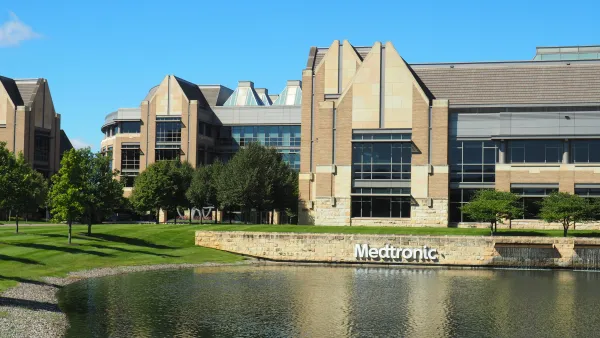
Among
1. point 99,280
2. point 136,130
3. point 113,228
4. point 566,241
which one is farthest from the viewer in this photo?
point 136,130

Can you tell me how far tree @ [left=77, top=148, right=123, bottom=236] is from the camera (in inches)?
2571

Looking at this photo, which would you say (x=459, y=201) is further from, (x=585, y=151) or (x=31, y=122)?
(x=31, y=122)

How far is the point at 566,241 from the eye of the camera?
63906 millimetres

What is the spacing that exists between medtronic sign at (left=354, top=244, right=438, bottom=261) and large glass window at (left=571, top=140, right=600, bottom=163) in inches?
907

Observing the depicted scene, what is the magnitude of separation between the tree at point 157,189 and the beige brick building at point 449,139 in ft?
60.8

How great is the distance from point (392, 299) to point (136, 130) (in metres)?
84.2

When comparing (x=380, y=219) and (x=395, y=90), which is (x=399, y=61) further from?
(x=380, y=219)

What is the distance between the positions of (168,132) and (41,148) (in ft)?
64.5

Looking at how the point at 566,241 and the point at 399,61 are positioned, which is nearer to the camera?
the point at 566,241

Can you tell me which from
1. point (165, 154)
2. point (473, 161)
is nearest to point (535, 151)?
point (473, 161)

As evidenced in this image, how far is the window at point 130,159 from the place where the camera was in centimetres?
11969

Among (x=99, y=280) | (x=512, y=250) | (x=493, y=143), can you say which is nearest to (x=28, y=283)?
(x=99, y=280)

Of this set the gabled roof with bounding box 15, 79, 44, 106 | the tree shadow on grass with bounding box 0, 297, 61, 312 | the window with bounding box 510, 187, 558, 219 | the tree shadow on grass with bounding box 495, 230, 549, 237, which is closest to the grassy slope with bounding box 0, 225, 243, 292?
the tree shadow on grass with bounding box 0, 297, 61, 312

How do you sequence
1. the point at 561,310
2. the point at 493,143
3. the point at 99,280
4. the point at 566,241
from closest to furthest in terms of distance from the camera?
1. the point at 561,310
2. the point at 99,280
3. the point at 566,241
4. the point at 493,143
